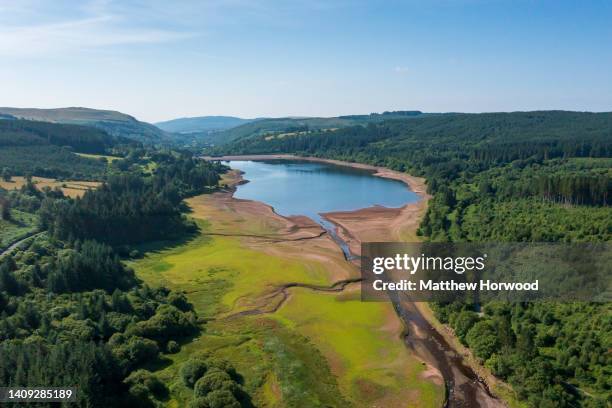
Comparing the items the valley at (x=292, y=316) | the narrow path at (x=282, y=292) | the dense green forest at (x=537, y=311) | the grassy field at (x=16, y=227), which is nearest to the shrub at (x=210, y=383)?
the valley at (x=292, y=316)

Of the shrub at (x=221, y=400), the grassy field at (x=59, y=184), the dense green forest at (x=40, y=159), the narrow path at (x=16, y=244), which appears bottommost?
the shrub at (x=221, y=400)

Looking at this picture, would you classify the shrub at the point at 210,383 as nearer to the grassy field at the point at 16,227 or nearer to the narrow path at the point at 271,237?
the grassy field at the point at 16,227

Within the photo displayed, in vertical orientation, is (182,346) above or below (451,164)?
below

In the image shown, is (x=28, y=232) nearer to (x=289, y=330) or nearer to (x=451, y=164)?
(x=289, y=330)

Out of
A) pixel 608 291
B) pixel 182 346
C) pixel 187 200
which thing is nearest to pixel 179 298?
pixel 182 346

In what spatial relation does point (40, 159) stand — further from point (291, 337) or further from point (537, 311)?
point (537, 311)

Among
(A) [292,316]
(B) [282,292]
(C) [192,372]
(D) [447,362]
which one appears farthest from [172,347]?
(D) [447,362]

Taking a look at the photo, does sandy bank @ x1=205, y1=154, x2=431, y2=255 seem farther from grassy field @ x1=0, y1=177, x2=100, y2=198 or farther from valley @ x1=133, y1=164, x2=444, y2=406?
grassy field @ x1=0, y1=177, x2=100, y2=198
